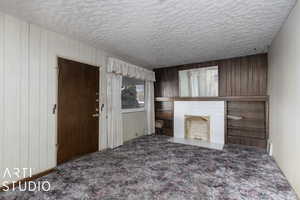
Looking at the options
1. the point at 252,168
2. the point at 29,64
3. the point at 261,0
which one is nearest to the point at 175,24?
the point at 261,0

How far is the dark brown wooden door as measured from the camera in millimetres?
2652

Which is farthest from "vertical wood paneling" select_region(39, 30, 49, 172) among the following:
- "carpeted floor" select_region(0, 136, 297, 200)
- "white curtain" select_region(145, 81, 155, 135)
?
"white curtain" select_region(145, 81, 155, 135)

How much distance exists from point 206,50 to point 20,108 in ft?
12.1

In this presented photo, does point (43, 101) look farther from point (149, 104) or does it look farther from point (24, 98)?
point (149, 104)

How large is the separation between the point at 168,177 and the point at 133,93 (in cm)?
295

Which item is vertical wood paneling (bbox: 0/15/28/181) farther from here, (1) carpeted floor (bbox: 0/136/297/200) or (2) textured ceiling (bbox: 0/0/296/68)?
(1) carpeted floor (bbox: 0/136/297/200)

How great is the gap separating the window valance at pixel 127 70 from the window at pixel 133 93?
317 millimetres

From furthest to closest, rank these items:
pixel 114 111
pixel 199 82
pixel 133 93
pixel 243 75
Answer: pixel 133 93 < pixel 199 82 < pixel 243 75 < pixel 114 111

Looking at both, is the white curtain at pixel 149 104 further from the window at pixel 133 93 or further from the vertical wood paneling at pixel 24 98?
the vertical wood paneling at pixel 24 98

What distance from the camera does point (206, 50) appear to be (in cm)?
342

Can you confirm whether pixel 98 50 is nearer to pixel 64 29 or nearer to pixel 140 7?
pixel 64 29

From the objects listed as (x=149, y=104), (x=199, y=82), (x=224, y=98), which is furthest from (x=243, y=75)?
(x=149, y=104)

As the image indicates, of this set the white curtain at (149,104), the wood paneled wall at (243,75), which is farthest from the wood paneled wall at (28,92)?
the wood paneled wall at (243,75)

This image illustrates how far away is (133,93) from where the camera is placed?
4715mm
